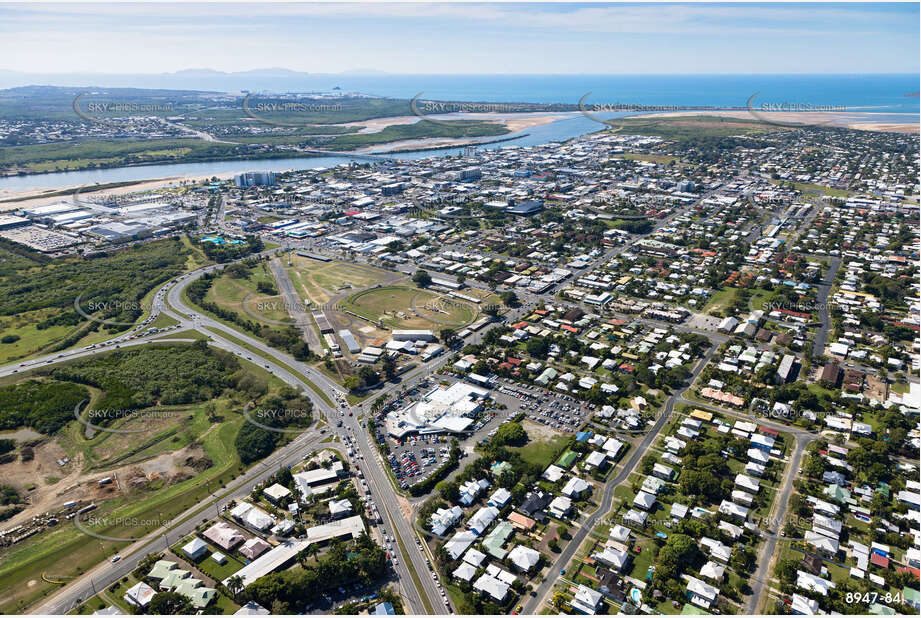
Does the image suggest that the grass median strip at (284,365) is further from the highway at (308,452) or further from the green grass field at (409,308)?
the green grass field at (409,308)

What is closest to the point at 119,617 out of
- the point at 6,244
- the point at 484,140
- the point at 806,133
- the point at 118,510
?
the point at 118,510

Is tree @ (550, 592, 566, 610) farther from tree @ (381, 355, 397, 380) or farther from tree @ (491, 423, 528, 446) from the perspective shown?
tree @ (381, 355, 397, 380)

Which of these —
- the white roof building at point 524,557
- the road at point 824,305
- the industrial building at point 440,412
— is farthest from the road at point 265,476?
the road at point 824,305

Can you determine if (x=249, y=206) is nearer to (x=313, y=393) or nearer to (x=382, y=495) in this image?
(x=313, y=393)

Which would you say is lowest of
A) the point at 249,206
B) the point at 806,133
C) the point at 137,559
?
the point at 137,559

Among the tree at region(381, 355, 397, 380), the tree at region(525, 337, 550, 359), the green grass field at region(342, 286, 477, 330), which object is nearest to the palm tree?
the tree at region(381, 355, 397, 380)

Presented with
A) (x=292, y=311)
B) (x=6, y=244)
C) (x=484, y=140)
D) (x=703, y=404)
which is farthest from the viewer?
(x=484, y=140)

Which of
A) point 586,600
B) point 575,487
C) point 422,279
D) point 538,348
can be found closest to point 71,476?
point 575,487
